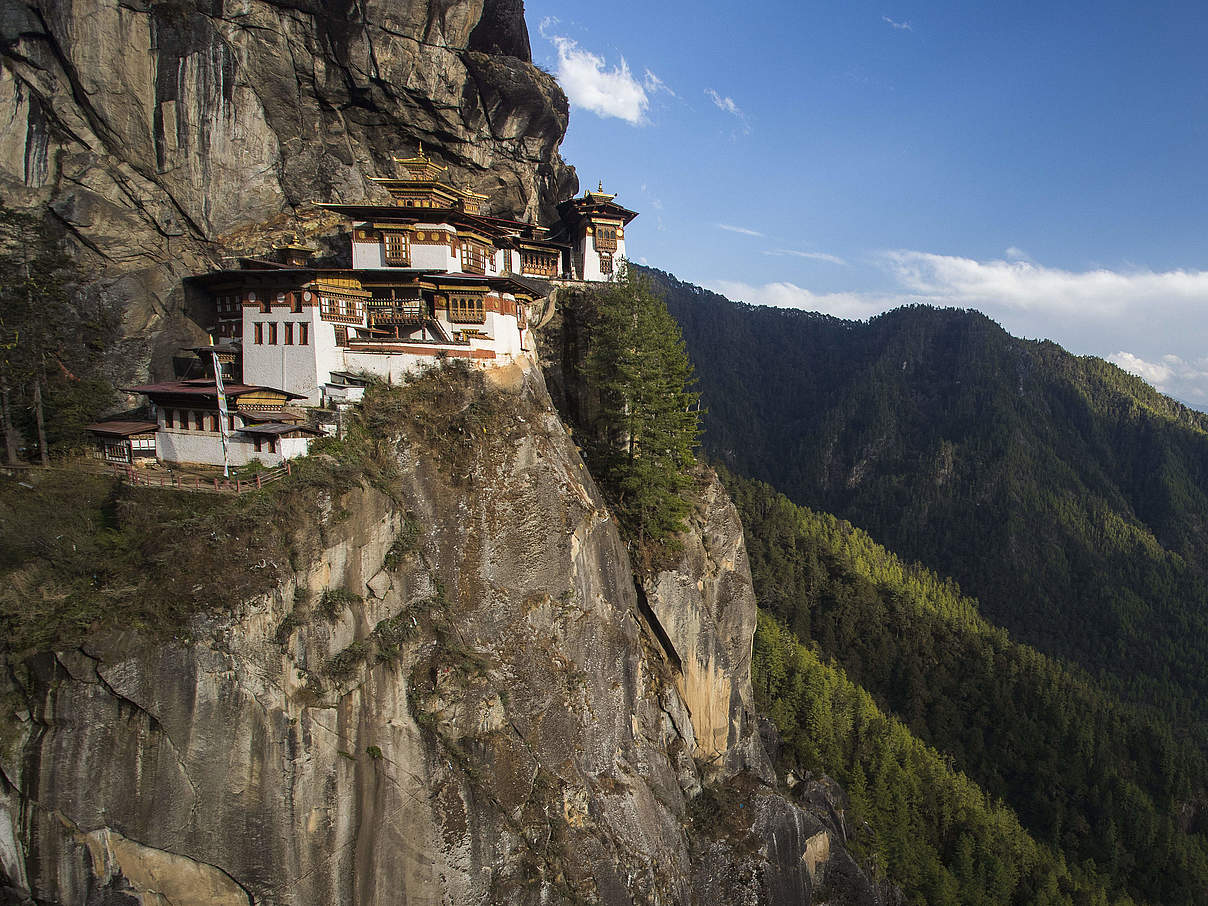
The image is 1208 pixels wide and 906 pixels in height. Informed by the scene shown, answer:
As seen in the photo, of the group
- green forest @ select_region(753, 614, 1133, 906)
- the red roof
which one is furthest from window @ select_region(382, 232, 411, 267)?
green forest @ select_region(753, 614, 1133, 906)

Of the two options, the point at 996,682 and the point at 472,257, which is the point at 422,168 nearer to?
the point at 472,257

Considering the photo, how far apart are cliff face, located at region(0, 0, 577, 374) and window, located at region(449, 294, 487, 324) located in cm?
1495

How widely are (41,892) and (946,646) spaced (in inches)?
4316

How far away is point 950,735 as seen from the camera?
8812cm

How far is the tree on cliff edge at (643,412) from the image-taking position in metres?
38.4

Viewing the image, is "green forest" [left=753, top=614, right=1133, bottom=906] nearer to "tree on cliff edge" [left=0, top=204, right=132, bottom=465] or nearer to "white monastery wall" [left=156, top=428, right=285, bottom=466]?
"white monastery wall" [left=156, top=428, right=285, bottom=466]

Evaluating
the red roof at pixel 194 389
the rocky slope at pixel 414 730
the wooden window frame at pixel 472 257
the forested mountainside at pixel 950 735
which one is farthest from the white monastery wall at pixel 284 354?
the forested mountainside at pixel 950 735

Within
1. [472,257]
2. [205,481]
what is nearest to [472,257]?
[472,257]

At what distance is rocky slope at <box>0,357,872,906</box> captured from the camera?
2003 cm

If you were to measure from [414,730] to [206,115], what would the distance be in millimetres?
40655

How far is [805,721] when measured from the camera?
64.1 metres

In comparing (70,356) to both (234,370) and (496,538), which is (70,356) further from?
(496,538)

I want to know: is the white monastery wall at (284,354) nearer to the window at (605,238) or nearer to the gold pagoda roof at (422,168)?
the gold pagoda roof at (422,168)

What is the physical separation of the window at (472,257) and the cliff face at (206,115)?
37.4 ft
